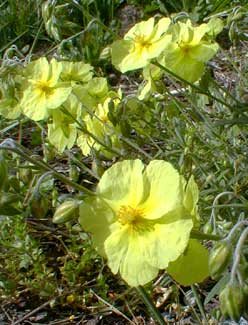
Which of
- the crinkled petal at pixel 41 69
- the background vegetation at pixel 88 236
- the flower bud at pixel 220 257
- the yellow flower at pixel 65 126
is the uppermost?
the crinkled petal at pixel 41 69

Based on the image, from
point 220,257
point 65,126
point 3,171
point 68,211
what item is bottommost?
point 65,126

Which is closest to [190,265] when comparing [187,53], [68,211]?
[68,211]

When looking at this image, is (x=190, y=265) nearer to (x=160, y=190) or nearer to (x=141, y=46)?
(x=160, y=190)

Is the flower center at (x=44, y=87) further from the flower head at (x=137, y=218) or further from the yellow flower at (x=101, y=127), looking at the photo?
the flower head at (x=137, y=218)

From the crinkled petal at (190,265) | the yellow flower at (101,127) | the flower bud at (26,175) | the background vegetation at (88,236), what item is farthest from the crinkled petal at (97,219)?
the yellow flower at (101,127)

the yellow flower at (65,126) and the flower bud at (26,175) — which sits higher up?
the flower bud at (26,175)

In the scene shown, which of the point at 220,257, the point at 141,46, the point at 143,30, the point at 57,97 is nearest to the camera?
the point at 220,257

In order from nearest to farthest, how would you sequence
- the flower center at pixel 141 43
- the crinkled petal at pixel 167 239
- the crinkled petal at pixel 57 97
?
the crinkled petal at pixel 167 239 < the crinkled petal at pixel 57 97 < the flower center at pixel 141 43
